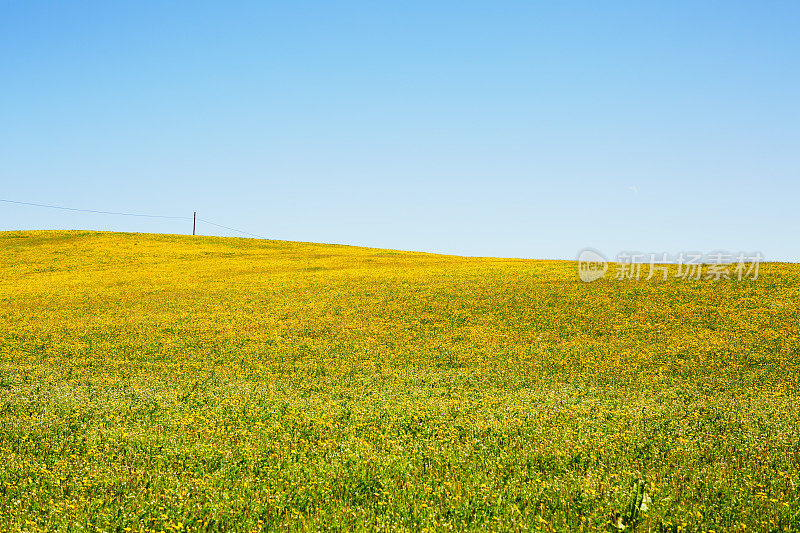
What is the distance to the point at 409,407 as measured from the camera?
16.0 metres

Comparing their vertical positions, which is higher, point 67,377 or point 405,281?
point 405,281

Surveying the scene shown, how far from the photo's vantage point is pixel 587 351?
2492cm

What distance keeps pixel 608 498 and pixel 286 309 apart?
28.2 metres

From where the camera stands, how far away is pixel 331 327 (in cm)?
3050

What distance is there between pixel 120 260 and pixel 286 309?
35.4m

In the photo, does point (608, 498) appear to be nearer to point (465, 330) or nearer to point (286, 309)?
point (465, 330)

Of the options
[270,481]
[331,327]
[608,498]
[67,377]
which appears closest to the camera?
[608,498]

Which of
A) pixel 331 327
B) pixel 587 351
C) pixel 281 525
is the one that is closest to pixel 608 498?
pixel 281 525

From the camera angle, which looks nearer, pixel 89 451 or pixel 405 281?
pixel 89 451

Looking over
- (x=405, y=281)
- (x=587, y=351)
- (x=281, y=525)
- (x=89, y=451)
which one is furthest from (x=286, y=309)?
(x=281, y=525)

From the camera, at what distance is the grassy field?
9.33 metres

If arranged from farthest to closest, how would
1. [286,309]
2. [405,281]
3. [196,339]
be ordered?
Result: [405,281] < [286,309] < [196,339]

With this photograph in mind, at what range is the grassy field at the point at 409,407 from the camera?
9.33 m

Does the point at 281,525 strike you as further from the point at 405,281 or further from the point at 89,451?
the point at 405,281
